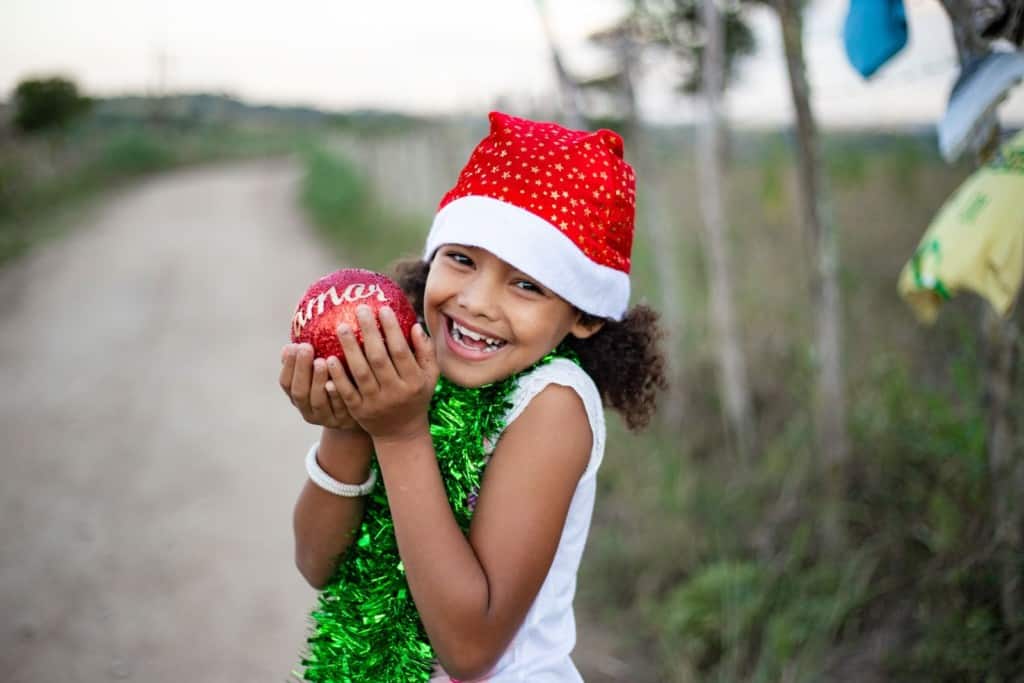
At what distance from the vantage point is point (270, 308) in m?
7.84

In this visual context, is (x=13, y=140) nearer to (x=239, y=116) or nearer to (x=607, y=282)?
(x=607, y=282)

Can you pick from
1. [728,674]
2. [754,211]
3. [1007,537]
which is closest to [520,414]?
[728,674]

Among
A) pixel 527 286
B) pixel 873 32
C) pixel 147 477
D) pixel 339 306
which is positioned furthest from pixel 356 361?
pixel 147 477

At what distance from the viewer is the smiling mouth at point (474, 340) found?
4.27ft

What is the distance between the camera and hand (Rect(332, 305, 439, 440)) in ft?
3.48

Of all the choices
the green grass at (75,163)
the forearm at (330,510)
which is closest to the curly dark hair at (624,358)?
the forearm at (330,510)

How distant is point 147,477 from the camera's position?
4.28 m

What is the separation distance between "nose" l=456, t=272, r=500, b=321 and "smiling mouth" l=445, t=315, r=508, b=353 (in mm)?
43

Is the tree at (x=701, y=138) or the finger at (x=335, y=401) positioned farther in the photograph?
the tree at (x=701, y=138)

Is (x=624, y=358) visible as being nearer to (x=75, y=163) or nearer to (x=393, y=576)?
(x=393, y=576)

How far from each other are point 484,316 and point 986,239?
1.41 metres

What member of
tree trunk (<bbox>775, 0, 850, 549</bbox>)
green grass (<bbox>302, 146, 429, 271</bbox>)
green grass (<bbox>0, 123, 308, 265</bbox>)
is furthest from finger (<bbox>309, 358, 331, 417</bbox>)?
green grass (<bbox>0, 123, 308, 265</bbox>)

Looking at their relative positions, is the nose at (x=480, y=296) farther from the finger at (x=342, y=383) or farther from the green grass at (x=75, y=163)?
the green grass at (x=75, y=163)

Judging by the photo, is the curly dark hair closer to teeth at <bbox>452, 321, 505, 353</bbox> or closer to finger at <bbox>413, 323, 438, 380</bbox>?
teeth at <bbox>452, 321, 505, 353</bbox>
